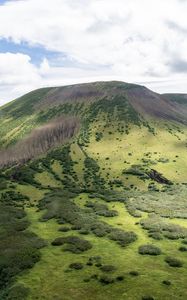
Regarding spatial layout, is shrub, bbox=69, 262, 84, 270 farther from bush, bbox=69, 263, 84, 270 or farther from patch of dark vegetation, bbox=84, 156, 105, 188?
patch of dark vegetation, bbox=84, 156, 105, 188

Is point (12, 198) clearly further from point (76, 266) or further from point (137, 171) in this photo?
point (137, 171)

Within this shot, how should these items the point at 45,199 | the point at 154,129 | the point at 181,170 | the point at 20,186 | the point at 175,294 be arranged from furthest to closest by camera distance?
the point at 154,129
the point at 181,170
the point at 20,186
the point at 45,199
the point at 175,294

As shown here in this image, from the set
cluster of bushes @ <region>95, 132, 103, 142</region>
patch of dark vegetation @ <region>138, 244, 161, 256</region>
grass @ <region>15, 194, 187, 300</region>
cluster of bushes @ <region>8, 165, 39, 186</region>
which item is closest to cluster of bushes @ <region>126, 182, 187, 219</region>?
grass @ <region>15, 194, 187, 300</region>

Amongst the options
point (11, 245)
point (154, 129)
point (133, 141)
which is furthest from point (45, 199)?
point (154, 129)

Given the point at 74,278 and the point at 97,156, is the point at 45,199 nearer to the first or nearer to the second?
the point at 74,278

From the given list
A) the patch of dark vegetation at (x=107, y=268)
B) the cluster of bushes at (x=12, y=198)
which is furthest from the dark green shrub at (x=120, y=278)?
the cluster of bushes at (x=12, y=198)

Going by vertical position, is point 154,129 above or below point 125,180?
above

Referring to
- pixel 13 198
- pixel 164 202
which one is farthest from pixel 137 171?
pixel 13 198
